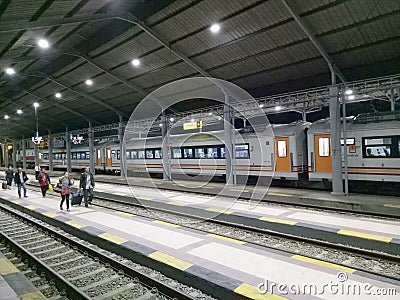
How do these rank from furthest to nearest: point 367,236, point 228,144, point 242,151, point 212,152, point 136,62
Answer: point 212,152, point 242,151, point 228,144, point 136,62, point 367,236

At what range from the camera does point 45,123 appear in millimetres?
34344

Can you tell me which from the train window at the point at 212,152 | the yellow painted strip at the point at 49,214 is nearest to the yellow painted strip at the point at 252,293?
the yellow painted strip at the point at 49,214

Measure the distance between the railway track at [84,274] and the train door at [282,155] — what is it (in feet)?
34.0

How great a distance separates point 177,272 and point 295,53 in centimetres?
1066

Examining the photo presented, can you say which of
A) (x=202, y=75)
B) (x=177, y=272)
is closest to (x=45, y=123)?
(x=202, y=75)

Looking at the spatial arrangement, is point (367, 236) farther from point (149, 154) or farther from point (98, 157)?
point (98, 157)

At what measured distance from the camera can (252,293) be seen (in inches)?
170

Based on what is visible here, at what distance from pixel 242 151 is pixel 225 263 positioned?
1140cm

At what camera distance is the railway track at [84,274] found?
491 centimetres

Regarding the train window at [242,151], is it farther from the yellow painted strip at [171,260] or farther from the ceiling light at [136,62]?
the yellow painted strip at [171,260]

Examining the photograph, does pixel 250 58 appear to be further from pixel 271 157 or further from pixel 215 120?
pixel 215 120

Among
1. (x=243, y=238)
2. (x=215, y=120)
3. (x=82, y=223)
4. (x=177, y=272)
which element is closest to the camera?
(x=177, y=272)

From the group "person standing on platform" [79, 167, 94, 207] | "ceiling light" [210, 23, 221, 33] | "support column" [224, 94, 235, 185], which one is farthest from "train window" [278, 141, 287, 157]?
"person standing on platform" [79, 167, 94, 207]

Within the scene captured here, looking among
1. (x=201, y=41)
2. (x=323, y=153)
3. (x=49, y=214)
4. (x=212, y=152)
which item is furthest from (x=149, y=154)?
(x=323, y=153)
